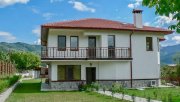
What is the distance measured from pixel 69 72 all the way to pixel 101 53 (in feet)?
10.5

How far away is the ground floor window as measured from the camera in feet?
91.6

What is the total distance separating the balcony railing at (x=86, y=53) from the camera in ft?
87.6

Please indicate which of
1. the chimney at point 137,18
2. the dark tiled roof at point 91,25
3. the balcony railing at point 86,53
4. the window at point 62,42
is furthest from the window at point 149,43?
the window at point 62,42

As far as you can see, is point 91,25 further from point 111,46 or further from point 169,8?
point 169,8

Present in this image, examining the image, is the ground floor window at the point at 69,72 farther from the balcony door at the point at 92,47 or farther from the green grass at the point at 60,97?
the green grass at the point at 60,97

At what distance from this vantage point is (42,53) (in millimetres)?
26359

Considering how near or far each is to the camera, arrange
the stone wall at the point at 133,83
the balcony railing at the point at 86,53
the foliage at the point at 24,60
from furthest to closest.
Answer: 1. the foliage at the point at 24,60
2. the stone wall at the point at 133,83
3. the balcony railing at the point at 86,53

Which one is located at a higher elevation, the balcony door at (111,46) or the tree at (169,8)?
the balcony door at (111,46)

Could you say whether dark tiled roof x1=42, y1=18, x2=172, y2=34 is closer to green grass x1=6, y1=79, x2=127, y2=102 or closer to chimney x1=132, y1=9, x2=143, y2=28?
chimney x1=132, y1=9, x2=143, y2=28

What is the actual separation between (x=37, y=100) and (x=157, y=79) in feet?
49.3

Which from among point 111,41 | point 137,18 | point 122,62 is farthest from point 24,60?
point 122,62

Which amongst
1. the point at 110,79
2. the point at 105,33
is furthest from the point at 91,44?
the point at 110,79

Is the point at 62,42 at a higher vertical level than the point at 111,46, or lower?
higher

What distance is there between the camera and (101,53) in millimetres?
28016
